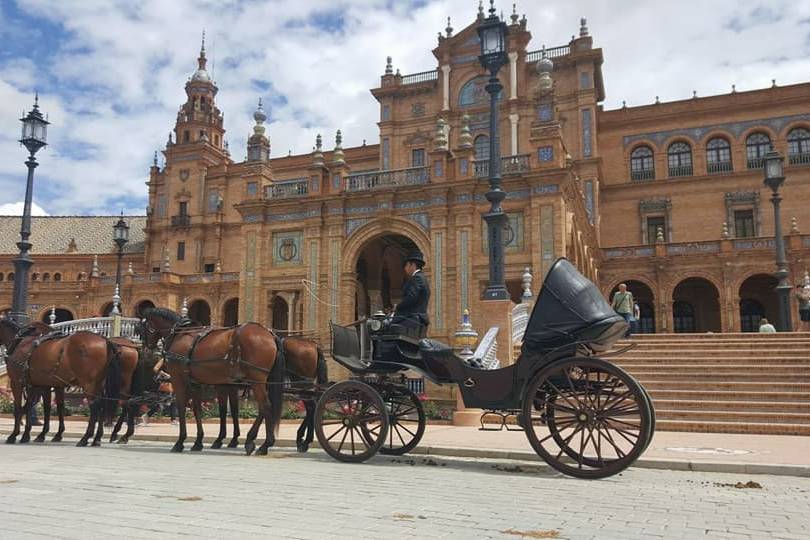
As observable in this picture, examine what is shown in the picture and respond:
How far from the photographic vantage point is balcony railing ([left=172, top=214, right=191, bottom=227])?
156ft

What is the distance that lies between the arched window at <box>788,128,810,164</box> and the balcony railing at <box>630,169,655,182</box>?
690 centimetres

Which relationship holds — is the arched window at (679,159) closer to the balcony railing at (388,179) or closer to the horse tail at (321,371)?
the balcony railing at (388,179)

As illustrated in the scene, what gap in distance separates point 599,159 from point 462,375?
30.9 meters

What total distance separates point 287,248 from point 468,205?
745cm

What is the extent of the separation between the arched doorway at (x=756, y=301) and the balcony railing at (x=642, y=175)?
26.0 feet

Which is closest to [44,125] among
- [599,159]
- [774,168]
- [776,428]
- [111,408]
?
[111,408]

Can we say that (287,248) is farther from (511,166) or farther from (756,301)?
(756,301)

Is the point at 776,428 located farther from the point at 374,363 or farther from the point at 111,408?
the point at 111,408

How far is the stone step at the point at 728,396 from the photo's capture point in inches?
458

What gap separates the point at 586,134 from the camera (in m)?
35.2

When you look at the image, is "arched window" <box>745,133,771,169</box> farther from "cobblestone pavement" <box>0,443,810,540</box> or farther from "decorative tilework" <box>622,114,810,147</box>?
"cobblestone pavement" <box>0,443,810,540</box>

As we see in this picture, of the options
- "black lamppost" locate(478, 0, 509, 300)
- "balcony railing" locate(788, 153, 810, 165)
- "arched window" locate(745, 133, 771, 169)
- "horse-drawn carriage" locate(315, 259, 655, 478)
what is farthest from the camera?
"arched window" locate(745, 133, 771, 169)

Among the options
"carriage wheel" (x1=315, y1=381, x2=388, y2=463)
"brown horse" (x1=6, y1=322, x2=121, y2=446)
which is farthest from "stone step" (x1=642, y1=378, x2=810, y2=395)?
"brown horse" (x1=6, y1=322, x2=121, y2=446)

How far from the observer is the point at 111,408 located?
10.2 m
